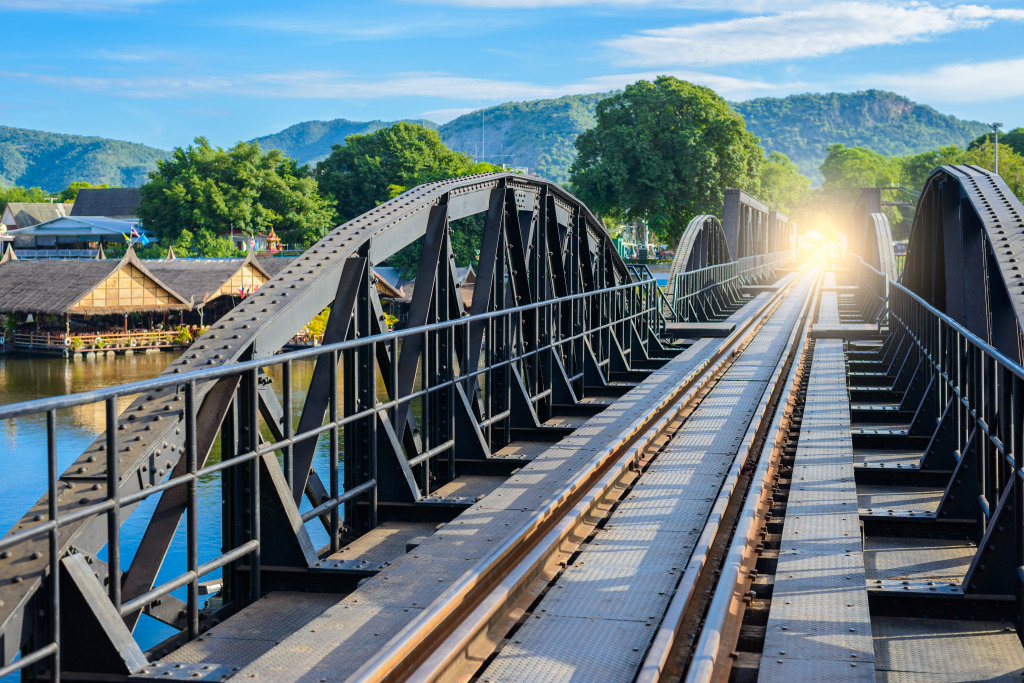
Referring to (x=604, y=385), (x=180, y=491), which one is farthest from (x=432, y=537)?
(x=604, y=385)

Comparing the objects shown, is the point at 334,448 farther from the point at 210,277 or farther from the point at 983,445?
the point at 210,277

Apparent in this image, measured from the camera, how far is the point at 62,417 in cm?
4338

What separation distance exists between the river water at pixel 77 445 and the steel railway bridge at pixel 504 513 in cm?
912

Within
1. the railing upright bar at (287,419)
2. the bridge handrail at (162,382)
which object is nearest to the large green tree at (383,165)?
the bridge handrail at (162,382)

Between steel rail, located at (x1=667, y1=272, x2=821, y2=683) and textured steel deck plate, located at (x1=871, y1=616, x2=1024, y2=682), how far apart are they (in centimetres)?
76

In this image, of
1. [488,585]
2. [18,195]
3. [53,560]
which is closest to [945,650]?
[488,585]

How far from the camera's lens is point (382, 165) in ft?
313

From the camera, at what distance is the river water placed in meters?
26.9

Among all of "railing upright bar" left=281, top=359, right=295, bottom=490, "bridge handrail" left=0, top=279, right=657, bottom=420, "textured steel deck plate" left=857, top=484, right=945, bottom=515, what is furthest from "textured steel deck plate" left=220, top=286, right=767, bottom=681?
"textured steel deck plate" left=857, top=484, right=945, bottom=515

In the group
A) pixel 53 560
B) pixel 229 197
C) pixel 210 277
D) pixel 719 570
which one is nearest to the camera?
pixel 53 560

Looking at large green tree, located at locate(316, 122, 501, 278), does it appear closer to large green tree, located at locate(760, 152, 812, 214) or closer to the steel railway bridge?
large green tree, located at locate(760, 152, 812, 214)

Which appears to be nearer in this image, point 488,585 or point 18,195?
point 488,585

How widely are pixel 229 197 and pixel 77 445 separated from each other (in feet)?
190

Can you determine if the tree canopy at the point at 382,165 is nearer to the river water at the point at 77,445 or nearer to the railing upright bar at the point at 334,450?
the river water at the point at 77,445
